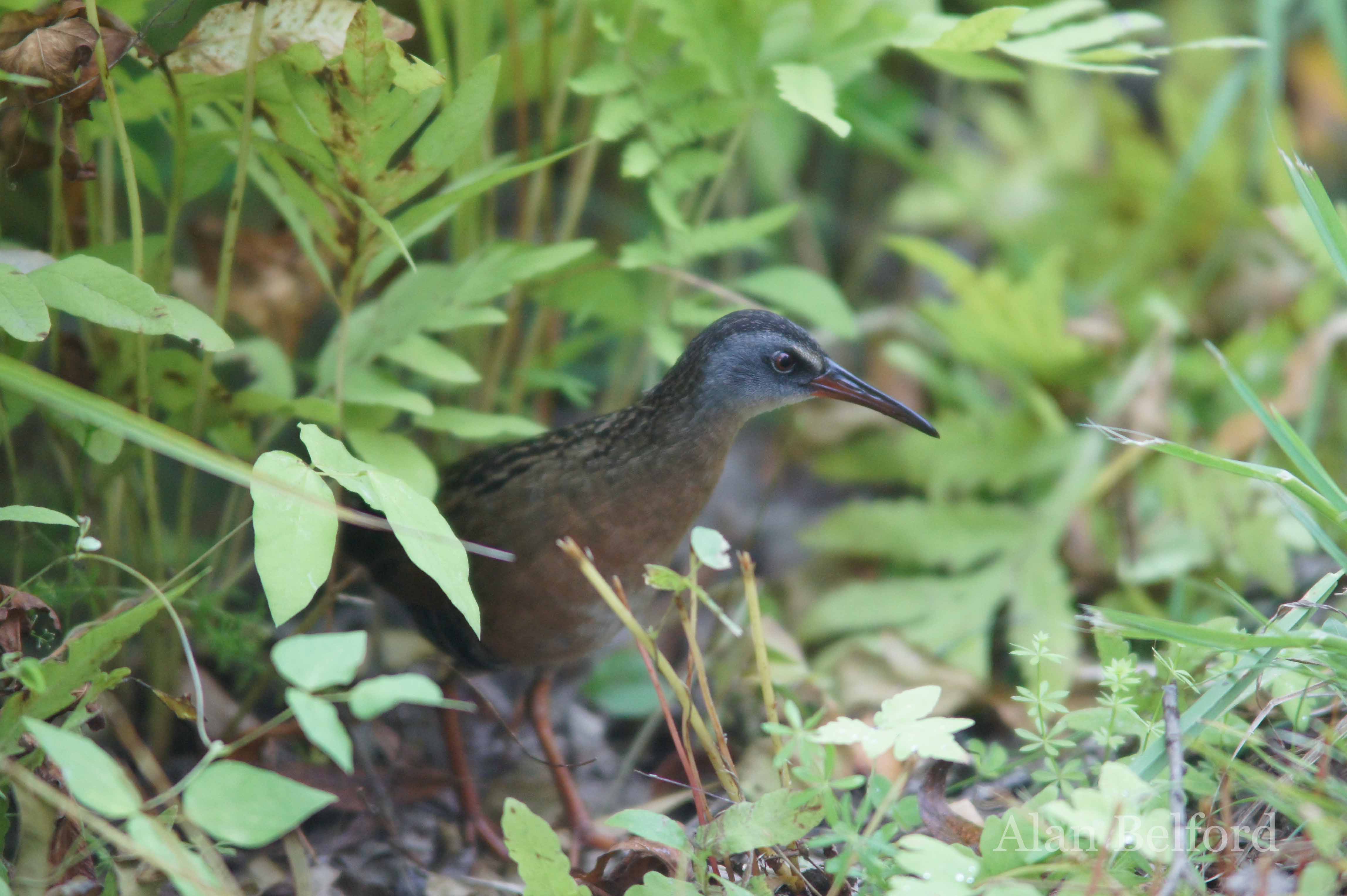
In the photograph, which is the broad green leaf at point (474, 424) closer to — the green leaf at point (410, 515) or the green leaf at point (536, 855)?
the green leaf at point (410, 515)

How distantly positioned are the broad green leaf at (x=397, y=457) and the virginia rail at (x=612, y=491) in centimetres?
27

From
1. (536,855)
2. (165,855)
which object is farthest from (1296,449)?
(165,855)

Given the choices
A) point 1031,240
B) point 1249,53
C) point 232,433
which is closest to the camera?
point 232,433

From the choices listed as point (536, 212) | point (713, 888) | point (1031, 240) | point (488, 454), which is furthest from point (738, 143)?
point (1031, 240)

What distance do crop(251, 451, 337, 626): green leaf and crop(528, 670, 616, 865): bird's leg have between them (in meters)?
0.81

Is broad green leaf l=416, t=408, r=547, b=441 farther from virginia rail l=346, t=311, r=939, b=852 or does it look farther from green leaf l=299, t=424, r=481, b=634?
green leaf l=299, t=424, r=481, b=634

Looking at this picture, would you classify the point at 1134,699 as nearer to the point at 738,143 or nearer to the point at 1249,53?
the point at 738,143

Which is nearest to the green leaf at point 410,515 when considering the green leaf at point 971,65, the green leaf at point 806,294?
the green leaf at point 806,294

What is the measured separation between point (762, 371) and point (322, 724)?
1300 mm

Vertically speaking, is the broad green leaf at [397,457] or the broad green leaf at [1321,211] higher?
the broad green leaf at [1321,211]

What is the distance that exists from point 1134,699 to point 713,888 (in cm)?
74

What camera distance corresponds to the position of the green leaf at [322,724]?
3.56 ft

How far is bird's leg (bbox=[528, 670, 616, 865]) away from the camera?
2.28 meters

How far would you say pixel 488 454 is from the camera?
2.39 metres
